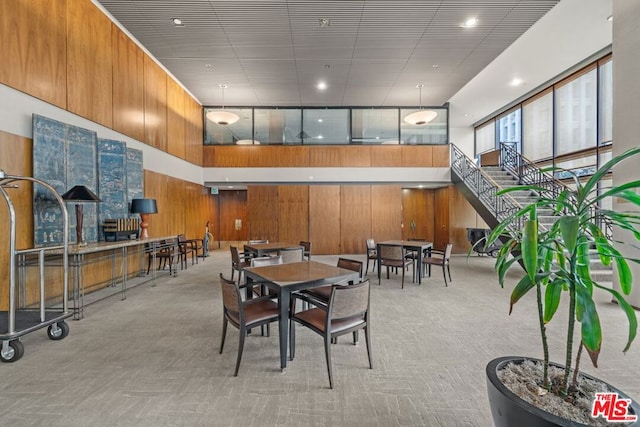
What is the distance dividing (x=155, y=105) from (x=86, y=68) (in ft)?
7.36

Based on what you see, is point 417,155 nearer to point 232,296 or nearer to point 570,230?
point 232,296

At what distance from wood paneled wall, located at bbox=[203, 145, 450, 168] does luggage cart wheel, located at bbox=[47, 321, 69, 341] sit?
24.4 feet

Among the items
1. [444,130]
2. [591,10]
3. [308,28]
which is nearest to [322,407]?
[308,28]

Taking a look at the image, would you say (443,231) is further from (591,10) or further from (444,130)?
(591,10)

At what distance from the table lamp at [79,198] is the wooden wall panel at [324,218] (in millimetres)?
6679

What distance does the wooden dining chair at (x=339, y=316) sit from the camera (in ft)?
8.20

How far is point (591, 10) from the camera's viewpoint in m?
5.64

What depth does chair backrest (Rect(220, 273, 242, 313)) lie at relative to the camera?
2611 millimetres

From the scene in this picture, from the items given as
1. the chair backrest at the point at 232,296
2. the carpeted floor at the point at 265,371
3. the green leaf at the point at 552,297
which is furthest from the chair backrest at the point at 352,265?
the green leaf at the point at 552,297

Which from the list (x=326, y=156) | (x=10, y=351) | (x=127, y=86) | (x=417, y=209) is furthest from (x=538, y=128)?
(x=10, y=351)

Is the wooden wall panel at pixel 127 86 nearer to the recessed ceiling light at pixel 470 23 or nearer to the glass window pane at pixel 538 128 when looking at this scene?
the recessed ceiling light at pixel 470 23

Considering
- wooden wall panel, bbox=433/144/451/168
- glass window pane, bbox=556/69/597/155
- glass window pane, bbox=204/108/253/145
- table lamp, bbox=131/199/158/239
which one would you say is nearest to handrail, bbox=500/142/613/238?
glass window pane, bbox=556/69/597/155

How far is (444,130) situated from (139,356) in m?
10.9

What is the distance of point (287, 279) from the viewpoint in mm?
2936
